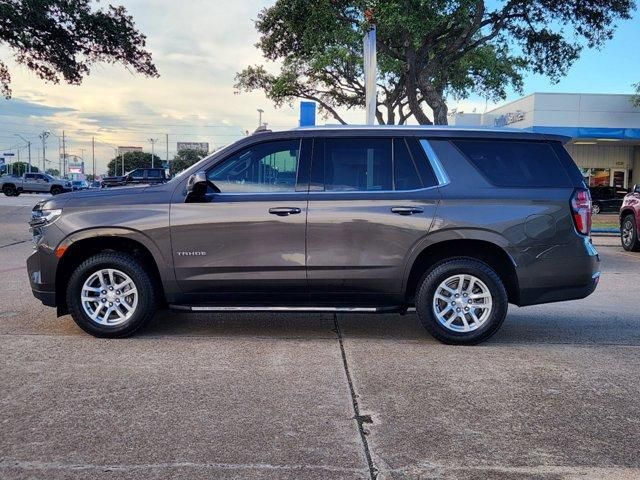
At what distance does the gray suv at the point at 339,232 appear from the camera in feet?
18.1

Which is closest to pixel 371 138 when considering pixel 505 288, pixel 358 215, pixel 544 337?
pixel 358 215

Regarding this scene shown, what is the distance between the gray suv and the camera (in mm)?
5504

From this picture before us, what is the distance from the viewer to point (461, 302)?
5.60 m

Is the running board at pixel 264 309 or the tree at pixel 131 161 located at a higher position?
the tree at pixel 131 161

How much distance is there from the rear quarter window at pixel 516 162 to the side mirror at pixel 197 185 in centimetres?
231

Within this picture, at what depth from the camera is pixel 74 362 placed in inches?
197

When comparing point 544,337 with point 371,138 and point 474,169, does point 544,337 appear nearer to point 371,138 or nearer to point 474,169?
point 474,169

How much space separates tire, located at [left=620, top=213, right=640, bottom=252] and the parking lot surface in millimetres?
7751

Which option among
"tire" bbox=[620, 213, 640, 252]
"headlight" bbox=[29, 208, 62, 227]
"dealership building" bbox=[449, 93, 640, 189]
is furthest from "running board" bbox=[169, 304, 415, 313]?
"dealership building" bbox=[449, 93, 640, 189]

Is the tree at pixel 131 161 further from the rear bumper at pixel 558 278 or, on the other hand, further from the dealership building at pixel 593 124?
the rear bumper at pixel 558 278

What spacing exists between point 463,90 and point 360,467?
96.0 feet

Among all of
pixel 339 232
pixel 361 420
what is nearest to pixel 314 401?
pixel 361 420

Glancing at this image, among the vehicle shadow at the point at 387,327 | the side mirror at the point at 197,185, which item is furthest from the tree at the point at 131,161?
the side mirror at the point at 197,185

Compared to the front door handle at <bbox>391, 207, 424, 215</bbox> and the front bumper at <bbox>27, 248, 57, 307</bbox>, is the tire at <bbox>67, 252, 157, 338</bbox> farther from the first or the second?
the front door handle at <bbox>391, 207, 424, 215</bbox>
